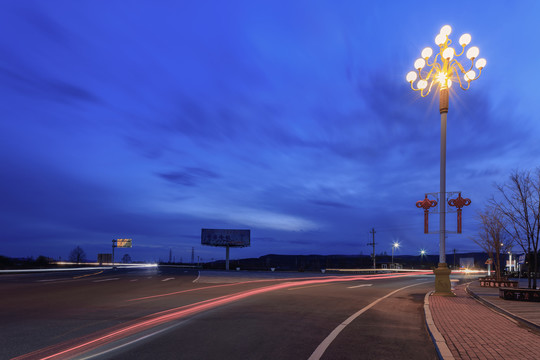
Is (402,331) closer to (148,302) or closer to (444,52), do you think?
(148,302)

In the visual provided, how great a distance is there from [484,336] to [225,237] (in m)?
79.2

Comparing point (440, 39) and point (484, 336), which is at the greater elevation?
point (440, 39)

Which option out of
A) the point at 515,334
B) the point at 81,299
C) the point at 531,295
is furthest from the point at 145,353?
the point at 531,295

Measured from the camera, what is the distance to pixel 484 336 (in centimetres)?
778

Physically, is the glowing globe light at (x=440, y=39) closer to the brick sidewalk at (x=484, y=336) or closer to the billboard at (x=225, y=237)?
the brick sidewalk at (x=484, y=336)

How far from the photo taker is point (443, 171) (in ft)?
56.7

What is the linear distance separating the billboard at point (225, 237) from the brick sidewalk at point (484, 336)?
74.1 m

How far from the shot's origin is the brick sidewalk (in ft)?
20.8

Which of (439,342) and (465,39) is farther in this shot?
(465,39)

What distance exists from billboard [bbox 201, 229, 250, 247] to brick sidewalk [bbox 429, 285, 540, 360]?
243 ft

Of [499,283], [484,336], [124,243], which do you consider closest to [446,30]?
[484,336]

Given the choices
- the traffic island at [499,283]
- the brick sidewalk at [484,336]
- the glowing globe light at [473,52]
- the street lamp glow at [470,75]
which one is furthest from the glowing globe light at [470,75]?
the traffic island at [499,283]

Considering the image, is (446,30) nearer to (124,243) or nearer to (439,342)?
Answer: (439,342)

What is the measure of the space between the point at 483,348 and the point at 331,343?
262 centimetres
